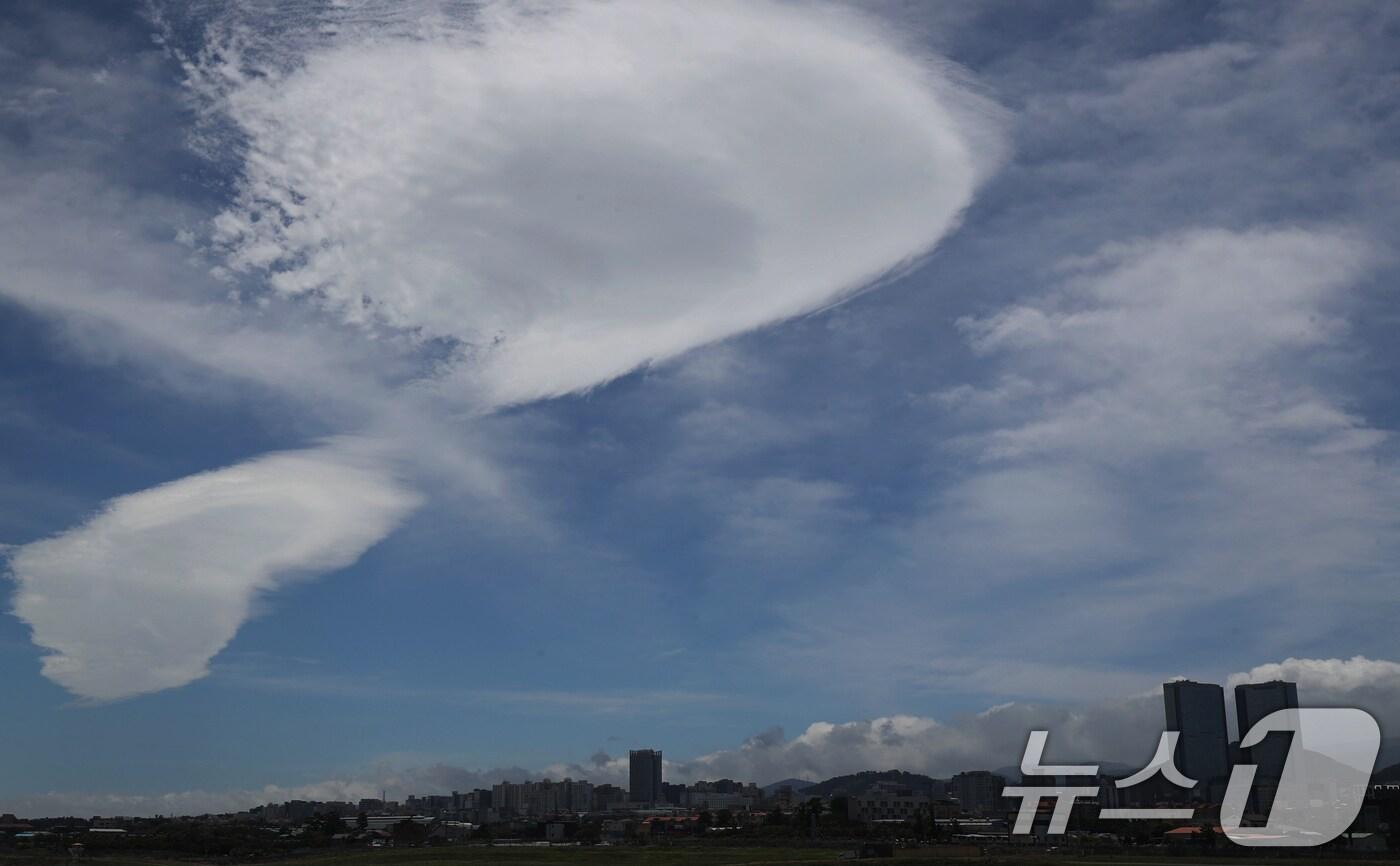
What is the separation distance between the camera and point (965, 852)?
10081 cm

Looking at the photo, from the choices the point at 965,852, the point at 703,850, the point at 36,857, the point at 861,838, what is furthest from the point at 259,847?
the point at 965,852

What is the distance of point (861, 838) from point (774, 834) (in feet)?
42.1

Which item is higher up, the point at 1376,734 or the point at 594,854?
the point at 1376,734

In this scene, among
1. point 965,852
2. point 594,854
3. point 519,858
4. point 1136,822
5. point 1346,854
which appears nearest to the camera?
point 1346,854

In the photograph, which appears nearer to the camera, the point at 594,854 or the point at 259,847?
the point at 594,854

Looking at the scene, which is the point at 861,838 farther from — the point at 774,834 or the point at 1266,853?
the point at 1266,853

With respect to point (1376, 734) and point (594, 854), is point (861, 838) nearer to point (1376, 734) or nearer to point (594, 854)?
point (594, 854)

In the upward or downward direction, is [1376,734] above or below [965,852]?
above

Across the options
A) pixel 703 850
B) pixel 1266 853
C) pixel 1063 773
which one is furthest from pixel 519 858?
pixel 1063 773

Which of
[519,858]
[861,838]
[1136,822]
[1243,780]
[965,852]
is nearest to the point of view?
[1243,780]

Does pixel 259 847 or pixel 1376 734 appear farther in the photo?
pixel 259 847

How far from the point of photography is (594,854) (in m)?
116

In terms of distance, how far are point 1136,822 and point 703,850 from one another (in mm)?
49560

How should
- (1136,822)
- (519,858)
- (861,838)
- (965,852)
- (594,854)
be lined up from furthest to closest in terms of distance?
(861,838) < (1136,822) < (594,854) < (519,858) < (965,852)
